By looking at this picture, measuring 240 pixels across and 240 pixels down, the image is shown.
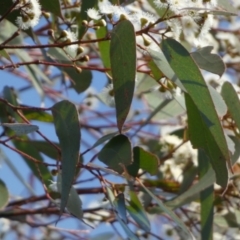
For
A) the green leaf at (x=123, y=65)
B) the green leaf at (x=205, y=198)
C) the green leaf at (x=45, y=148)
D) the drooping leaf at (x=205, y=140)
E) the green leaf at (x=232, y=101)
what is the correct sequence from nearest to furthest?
the green leaf at (x=123, y=65), the drooping leaf at (x=205, y=140), the green leaf at (x=232, y=101), the green leaf at (x=205, y=198), the green leaf at (x=45, y=148)

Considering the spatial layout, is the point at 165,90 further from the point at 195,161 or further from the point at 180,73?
the point at 195,161

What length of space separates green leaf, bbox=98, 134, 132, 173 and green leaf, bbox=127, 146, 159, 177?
128 millimetres

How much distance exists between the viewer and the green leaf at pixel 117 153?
1.27 metres

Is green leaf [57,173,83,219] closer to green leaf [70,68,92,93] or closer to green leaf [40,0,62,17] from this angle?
green leaf [40,0,62,17]

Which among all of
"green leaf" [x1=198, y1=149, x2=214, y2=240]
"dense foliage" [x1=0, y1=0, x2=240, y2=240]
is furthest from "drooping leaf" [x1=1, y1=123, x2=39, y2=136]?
"green leaf" [x1=198, y1=149, x2=214, y2=240]

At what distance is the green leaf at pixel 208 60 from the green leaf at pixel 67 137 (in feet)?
0.75

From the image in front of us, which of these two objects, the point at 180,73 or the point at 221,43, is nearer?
the point at 180,73

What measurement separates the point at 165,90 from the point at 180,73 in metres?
0.18

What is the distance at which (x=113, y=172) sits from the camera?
1293mm

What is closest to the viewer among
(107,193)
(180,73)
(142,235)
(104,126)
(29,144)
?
(180,73)

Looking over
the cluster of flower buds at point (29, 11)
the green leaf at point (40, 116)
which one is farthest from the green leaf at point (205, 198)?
the cluster of flower buds at point (29, 11)

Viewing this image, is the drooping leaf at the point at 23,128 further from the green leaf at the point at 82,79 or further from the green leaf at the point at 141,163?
→ the green leaf at the point at 82,79

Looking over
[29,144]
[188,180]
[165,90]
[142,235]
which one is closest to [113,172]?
[165,90]

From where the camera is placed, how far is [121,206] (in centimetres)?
129
